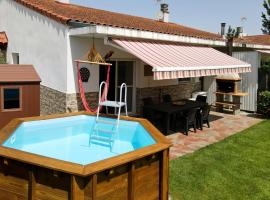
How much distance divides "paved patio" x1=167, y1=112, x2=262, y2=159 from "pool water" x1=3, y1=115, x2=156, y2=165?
244 cm

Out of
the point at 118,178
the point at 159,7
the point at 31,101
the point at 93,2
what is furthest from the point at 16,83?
the point at 93,2

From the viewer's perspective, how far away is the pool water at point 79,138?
13398 mm

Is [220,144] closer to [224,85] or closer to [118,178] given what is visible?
[118,178]

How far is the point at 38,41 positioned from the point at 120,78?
614 cm

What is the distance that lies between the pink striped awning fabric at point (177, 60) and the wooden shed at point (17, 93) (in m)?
5.47

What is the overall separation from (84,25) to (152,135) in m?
8.38

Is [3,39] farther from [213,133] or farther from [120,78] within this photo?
[213,133]

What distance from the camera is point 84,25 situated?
1652 cm

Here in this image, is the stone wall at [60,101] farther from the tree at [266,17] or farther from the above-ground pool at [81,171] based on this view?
the tree at [266,17]

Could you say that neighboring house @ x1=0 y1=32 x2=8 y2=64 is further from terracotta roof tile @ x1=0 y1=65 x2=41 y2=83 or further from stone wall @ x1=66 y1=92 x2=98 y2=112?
stone wall @ x1=66 y1=92 x2=98 y2=112

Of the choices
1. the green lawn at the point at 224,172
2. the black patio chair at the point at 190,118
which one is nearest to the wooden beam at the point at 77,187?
the green lawn at the point at 224,172

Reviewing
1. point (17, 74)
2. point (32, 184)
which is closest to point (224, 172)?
point (32, 184)

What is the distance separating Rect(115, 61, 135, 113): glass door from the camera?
2189cm

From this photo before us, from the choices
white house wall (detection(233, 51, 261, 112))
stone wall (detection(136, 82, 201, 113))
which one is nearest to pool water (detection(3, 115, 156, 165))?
stone wall (detection(136, 82, 201, 113))
